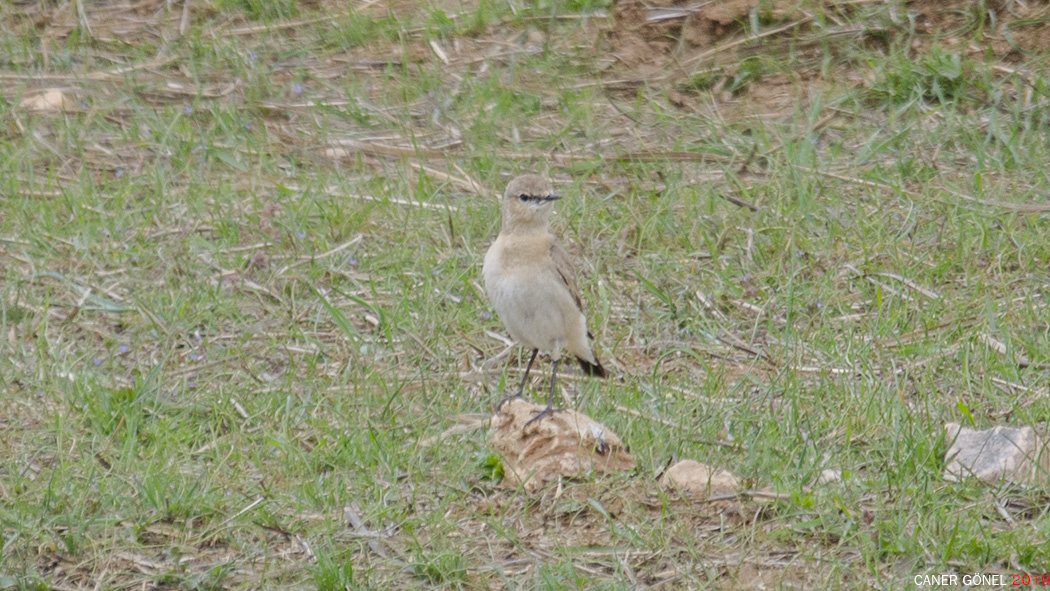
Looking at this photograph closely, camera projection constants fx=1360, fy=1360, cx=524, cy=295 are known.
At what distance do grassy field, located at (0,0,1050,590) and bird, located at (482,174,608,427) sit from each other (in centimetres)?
37

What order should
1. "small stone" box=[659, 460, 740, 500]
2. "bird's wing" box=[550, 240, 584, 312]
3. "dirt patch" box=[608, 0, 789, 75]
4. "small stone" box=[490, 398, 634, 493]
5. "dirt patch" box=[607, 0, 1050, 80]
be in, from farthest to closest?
1. "dirt patch" box=[608, 0, 789, 75]
2. "dirt patch" box=[607, 0, 1050, 80]
3. "bird's wing" box=[550, 240, 584, 312]
4. "small stone" box=[490, 398, 634, 493]
5. "small stone" box=[659, 460, 740, 500]

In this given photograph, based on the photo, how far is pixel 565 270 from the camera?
19.9 ft

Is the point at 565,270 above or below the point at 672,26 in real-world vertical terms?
above

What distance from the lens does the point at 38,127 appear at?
8922 millimetres

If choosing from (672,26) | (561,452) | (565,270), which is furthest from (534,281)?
(672,26)

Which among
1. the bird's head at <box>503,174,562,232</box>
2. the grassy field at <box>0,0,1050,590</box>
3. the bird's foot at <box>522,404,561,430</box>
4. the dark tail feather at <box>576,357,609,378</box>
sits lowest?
the dark tail feather at <box>576,357,609,378</box>

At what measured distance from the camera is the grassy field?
4930 millimetres

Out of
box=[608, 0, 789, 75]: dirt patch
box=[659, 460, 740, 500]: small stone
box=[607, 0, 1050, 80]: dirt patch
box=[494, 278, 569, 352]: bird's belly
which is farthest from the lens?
box=[608, 0, 789, 75]: dirt patch

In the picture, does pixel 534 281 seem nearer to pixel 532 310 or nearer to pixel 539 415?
pixel 532 310

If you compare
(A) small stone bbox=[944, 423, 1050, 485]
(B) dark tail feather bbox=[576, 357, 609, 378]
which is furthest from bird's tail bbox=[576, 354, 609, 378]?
(A) small stone bbox=[944, 423, 1050, 485]

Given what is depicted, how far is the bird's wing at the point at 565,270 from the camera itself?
19.8 feet

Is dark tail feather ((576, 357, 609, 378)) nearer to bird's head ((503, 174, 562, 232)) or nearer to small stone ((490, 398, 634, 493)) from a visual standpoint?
bird's head ((503, 174, 562, 232))

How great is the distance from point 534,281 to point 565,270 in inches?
A: 10.2

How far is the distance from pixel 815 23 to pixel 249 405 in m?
5.32
